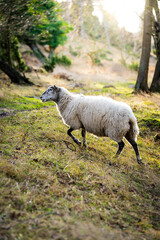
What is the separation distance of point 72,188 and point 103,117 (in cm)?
222

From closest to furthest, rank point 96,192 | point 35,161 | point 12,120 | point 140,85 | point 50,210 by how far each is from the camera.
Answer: point 50,210
point 96,192
point 35,161
point 12,120
point 140,85

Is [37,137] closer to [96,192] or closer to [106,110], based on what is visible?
[106,110]

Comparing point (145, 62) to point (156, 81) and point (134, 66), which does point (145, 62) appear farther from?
point (134, 66)

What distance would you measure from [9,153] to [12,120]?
2.56m

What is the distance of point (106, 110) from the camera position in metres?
4.74

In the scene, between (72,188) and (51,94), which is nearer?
(72,188)

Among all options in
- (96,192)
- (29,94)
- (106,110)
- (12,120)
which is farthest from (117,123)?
(29,94)

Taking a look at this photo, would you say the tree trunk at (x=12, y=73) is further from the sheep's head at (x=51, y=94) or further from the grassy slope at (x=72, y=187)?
the sheep's head at (x=51, y=94)

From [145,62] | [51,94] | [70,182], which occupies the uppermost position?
[145,62]

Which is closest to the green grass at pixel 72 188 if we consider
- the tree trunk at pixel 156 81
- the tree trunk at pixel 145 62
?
the tree trunk at pixel 156 81

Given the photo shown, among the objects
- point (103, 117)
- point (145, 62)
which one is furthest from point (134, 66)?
point (103, 117)

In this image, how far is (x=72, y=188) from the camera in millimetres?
3047

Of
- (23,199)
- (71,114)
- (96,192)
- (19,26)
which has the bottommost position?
(96,192)

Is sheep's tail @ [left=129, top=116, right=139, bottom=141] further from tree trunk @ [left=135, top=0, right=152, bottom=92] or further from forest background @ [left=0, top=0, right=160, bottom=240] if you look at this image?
tree trunk @ [left=135, top=0, right=152, bottom=92]
